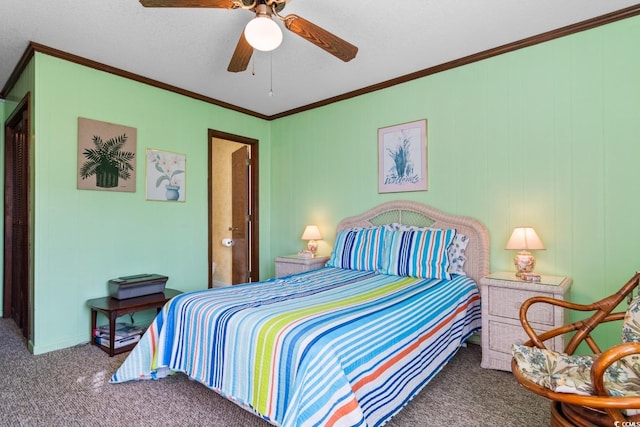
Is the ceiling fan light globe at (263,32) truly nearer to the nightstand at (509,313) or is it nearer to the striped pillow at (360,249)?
the striped pillow at (360,249)

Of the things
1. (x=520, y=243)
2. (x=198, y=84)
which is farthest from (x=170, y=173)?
(x=520, y=243)

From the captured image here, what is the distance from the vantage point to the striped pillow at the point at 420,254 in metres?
2.98

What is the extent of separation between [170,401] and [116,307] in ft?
3.73

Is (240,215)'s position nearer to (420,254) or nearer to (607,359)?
(420,254)

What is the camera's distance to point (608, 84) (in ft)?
8.38

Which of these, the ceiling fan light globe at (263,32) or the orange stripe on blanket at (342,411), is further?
the ceiling fan light globe at (263,32)

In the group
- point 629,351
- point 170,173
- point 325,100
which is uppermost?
point 325,100

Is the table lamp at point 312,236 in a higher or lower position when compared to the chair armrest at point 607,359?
higher

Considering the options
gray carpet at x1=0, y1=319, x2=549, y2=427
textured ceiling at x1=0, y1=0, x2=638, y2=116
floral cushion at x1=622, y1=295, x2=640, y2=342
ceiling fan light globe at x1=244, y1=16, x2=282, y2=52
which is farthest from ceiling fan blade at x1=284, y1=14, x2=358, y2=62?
gray carpet at x1=0, y1=319, x2=549, y2=427

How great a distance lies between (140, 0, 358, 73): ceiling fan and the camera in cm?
191

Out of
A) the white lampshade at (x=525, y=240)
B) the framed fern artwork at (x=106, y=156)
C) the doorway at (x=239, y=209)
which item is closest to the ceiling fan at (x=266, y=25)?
the framed fern artwork at (x=106, y=156)

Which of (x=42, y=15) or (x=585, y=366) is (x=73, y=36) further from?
(x=585, y=366)

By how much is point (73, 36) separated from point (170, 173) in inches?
57.8

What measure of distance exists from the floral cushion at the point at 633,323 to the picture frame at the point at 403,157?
2.06 meters
